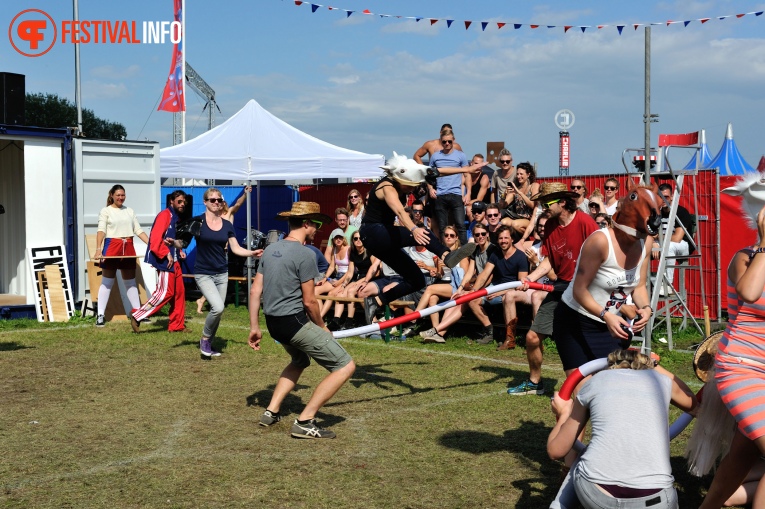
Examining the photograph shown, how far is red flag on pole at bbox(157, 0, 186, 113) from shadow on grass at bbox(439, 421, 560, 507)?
985 inches

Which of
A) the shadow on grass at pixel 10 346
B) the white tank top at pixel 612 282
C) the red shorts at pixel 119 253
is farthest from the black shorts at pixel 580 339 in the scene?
the red shorts at pixel 119 253

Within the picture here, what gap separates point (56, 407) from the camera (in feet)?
27.2

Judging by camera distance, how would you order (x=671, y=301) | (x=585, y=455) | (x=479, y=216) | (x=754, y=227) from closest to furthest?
(x=585, y=455), (x=754, y=227), (x=671, y=301), (x=479, y=216)

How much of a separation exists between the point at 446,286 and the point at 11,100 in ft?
26.6

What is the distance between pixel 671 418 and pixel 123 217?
9601 mm

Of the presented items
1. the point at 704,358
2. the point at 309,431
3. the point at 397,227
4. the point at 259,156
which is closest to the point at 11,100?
the point at 259,156

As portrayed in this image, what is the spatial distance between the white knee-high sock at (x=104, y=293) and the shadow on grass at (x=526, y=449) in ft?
27.4

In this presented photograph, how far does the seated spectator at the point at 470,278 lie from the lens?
11.9 meters

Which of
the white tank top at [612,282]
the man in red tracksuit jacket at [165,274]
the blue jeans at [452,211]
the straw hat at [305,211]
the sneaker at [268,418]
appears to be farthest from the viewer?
the blue jeans at [452,211]

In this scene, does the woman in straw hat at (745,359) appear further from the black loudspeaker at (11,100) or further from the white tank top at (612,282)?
the black loudspeaker at (11,100)

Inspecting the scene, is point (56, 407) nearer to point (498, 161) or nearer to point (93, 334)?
point (93, 334)

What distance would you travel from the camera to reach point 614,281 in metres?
5.59

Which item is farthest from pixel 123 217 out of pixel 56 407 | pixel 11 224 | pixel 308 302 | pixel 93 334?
pixel 308 302

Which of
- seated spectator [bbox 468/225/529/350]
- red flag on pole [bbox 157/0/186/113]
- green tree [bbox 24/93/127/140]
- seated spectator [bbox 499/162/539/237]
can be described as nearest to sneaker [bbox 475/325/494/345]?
seated spectator [bbox 468/225/529/350]
